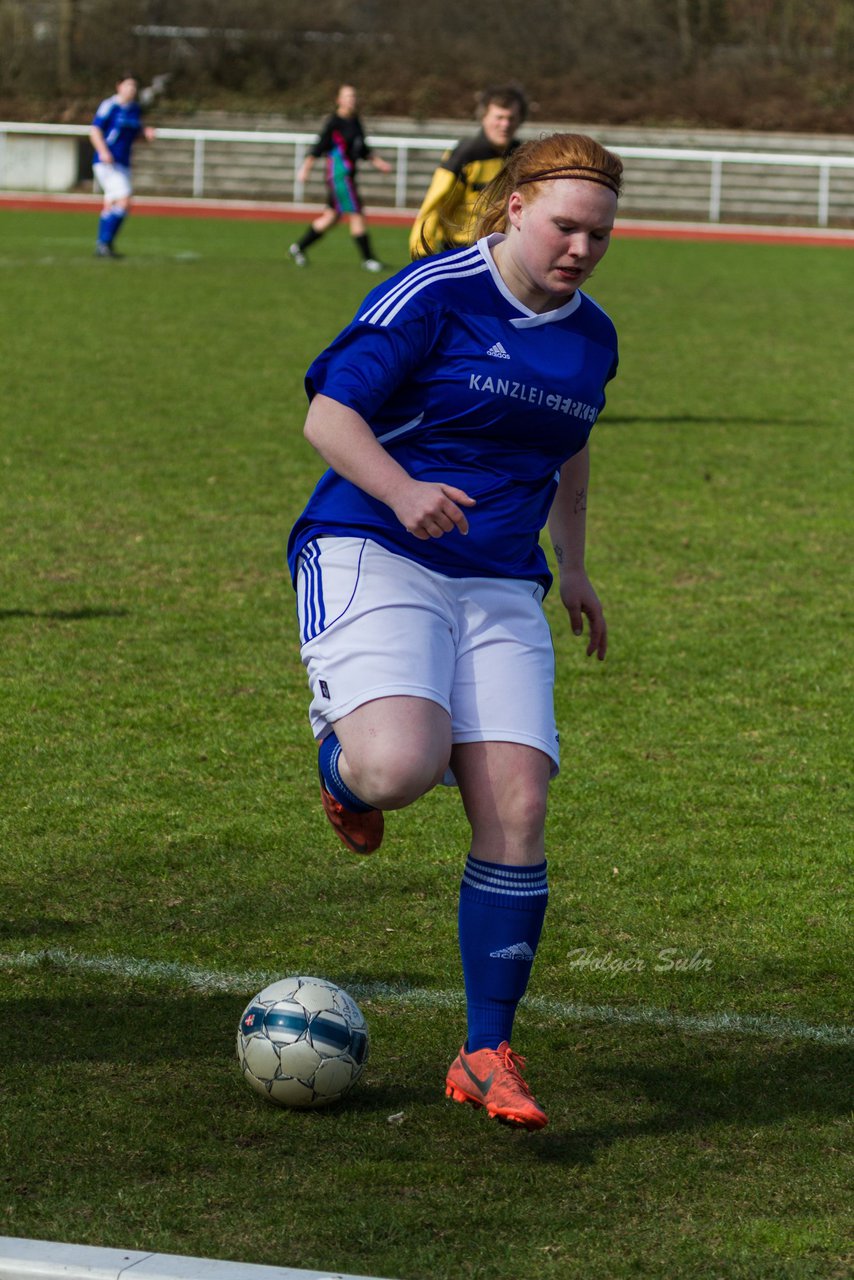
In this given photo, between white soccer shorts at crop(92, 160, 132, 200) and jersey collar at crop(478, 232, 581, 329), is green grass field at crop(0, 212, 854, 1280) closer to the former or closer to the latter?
jersey collar at crop(478, 232, 581, 329)

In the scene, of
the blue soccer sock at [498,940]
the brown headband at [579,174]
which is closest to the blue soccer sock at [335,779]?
the blue soccer sock at [498,940]

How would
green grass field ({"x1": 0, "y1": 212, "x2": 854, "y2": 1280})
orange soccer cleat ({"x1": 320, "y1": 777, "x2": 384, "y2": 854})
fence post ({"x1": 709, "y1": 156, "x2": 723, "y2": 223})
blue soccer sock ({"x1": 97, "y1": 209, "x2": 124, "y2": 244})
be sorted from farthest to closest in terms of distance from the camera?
fence post ({"x1": 709, "y1": 156, "x2": 723, "y2": 223}), blue soccer sock ({"x1": 97, "y1": 209, "x2": 124, "y2": 244}), orange soccer cleat ({"x1": 320, "y1": 777, "x2": 384, "y2": 854}), green grass field ({"x1": 0, "y1": 212, "x2": 854, "y2": 1280})

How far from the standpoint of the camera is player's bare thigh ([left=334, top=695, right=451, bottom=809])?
11.0 ft

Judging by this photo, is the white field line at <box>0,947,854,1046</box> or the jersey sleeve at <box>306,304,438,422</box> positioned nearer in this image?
the jersey sleeve at <box>306,304,438,422</box>

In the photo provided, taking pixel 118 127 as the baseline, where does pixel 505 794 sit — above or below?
above

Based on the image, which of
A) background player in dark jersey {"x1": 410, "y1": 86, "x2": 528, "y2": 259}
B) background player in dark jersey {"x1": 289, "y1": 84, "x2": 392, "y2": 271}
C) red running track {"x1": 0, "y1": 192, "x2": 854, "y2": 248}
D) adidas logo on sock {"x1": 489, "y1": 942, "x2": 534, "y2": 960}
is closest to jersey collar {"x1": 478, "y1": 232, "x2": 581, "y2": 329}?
adidas logo on sock {"x1": 489, "y1": 942, "x2": 534, "y2": 960}

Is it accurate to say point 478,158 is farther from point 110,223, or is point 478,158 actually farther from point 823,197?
point 823,197

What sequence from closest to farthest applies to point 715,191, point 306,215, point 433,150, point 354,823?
point 354,823
point 306,215
point 715,191
point 433,150

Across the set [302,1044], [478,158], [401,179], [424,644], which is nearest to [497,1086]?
[302,1044]

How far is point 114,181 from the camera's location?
72.6 feet

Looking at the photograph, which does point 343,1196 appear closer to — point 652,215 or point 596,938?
point 596,938

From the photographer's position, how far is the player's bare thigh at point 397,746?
11.0ft

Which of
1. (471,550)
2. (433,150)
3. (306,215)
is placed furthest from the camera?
(433,150)

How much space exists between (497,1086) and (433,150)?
120ft
